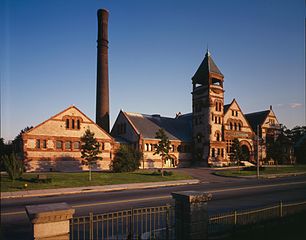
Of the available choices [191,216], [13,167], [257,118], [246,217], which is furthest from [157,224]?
[257,118]

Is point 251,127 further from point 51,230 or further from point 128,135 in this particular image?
point 51,230

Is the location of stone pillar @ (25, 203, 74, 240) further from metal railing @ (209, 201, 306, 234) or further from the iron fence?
metal railing @ (209, 201, 306, 234)

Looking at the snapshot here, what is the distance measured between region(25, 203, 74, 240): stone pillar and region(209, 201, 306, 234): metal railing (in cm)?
498

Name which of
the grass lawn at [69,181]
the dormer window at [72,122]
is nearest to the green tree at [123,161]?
the grass lawn at [69,181]

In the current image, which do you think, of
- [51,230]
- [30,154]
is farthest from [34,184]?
[51,230]

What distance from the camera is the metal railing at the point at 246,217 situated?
31.1ft

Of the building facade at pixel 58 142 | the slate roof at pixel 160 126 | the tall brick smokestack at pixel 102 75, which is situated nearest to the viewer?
the building facade at pixel 58 142

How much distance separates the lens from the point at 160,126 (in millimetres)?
56094

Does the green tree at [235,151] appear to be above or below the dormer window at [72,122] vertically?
below

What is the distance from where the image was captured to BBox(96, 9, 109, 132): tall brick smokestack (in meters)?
57.2

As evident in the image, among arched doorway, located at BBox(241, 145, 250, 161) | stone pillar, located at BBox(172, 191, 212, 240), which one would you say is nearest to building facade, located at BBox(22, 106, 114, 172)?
arched doorway, located at BBox(241, 145, 250, 161)

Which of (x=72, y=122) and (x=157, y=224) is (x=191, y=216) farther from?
(x=72, y=122)

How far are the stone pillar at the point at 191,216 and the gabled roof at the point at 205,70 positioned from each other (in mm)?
48827

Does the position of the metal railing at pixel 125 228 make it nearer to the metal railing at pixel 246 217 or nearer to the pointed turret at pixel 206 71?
the metal railing at pixel 246 217
